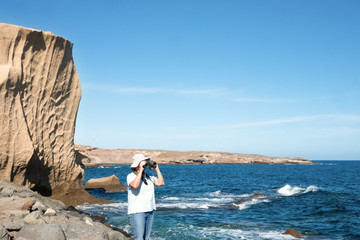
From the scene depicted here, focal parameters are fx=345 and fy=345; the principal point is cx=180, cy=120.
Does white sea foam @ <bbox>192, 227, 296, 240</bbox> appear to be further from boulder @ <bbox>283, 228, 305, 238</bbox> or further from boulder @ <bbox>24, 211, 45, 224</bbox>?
boulder @ <bbox>24, 211, 45, 224</bbox>

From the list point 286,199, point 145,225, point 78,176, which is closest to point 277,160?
point 286,199

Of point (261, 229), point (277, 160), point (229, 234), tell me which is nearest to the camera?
point (229, 234)

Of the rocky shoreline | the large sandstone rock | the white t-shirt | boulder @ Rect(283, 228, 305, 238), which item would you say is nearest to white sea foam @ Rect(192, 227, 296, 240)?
boulder @ Rect(283, 228, 305, 238)

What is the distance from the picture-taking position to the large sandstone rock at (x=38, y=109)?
51.7 ft

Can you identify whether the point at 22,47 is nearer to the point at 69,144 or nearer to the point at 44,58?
the point at 44,58

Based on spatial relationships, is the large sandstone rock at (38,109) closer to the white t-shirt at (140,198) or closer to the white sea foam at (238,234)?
the white sea foam at (238,234)

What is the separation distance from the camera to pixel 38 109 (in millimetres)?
17953

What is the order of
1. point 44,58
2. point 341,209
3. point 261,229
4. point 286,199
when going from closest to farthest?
point 261,229 < point 44,58 < point 341,209 < point 286,199

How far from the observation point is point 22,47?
55.2 ft

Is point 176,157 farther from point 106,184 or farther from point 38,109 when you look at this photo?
point 38,109

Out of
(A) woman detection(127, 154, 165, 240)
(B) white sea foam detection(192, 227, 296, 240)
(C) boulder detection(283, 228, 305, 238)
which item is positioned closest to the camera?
(A) woman detection(127, 154, 165, 240)

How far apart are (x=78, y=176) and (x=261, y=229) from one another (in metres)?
10.9

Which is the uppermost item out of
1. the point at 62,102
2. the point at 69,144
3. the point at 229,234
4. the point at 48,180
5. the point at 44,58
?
the point at 44,58

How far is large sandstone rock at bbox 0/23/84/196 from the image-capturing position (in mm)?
15750
